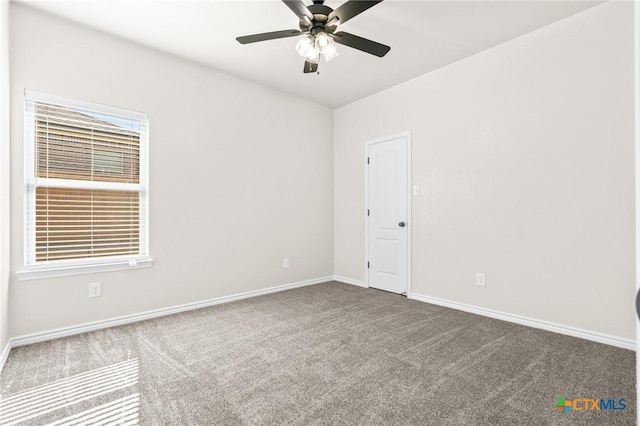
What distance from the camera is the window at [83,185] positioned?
264 centimetres

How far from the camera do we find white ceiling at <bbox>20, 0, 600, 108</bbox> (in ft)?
8.39

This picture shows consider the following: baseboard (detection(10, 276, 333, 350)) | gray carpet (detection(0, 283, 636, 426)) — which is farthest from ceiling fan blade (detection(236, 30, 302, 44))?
baseboard (detection(10, 276, 333, 350))

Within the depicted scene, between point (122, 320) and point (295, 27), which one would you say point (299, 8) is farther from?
point (122, 320)

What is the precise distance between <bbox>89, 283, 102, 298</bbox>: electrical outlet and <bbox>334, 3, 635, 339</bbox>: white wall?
343 centimetres

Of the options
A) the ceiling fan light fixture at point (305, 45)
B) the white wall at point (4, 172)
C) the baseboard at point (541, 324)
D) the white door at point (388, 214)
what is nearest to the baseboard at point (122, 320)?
the white wall at point (4, 172)

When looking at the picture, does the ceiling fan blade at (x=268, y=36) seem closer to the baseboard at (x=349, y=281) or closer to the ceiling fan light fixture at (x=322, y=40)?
the ceiling fan light fixture at (x=322, y=40)

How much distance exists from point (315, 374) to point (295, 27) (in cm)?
293

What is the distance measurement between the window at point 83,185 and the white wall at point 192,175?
0.09 meters

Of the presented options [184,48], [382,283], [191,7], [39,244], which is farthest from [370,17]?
[39,244]

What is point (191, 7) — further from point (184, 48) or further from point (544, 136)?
point (544, 136)

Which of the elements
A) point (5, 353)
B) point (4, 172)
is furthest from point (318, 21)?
point (5, 353)

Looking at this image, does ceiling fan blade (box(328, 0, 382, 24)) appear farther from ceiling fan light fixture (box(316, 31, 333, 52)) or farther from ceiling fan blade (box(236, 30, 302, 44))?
ceiling fan blade (box(236, 30, 302, 44))

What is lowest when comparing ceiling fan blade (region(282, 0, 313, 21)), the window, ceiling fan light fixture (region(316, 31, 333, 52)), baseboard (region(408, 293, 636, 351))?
baseboard (region(408, 293, 636, 351))

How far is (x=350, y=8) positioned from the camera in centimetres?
207
